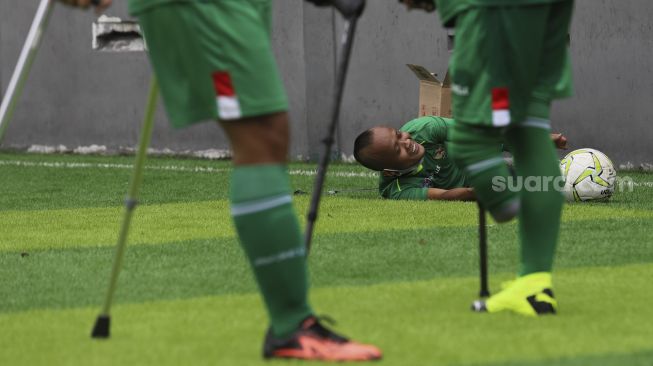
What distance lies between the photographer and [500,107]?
4906 millimetres

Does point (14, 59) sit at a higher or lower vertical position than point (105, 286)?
lower

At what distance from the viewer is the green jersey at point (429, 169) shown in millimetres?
10164

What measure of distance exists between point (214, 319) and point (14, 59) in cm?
1389

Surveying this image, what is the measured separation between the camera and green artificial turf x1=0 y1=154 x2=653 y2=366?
171 inches

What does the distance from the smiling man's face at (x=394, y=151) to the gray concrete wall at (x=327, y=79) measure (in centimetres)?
362

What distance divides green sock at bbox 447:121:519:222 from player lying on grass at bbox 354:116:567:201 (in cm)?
470

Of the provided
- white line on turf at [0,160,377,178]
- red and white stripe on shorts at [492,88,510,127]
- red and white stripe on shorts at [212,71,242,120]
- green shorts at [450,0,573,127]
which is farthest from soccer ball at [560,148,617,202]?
red and white stripe on shorts at [212,71,242,120]

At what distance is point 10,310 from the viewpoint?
534 centimetres

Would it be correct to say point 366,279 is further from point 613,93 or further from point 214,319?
point 613,93

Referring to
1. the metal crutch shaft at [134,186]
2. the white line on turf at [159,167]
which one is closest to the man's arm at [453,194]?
the white line on turf at [159,167]

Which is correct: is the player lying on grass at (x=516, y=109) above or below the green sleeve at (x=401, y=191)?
above

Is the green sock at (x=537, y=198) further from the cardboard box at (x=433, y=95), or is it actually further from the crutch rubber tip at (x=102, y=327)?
the cardboard box at (x=433, y=95)

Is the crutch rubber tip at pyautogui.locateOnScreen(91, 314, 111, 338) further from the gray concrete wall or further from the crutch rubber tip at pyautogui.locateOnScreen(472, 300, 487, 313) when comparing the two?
the gray concrete wall

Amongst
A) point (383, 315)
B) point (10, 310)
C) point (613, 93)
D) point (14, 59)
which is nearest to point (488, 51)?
point (383, 315)
